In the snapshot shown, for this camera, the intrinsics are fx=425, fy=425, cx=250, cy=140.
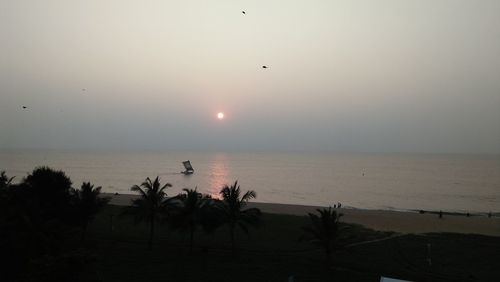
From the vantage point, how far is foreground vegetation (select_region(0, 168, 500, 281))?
20.8 m

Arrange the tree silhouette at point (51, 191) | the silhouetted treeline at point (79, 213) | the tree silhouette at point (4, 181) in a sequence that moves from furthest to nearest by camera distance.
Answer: the tree silhouette at point (4, 181) → the tree silhouette at point (51, 191) → the silhouetted treeline at point (79, 213)

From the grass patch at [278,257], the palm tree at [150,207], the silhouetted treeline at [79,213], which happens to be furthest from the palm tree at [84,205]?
the palm tree at [150,207]

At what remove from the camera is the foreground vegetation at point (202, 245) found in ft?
68.4

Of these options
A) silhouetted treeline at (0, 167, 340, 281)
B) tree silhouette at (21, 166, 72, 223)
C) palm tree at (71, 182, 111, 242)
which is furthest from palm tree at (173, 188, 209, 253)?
tree silhouette at (21, 166, 72, 223)

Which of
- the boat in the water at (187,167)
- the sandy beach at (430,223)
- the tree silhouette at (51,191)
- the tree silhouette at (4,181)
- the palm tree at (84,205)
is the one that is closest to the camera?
the tree silhouette at (51,191)

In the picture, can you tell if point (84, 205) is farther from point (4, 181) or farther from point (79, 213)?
point (4, 181)

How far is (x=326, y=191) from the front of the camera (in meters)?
117

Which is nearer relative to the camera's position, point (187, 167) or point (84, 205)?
point (84, 205)

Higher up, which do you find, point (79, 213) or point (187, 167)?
point (187, 167)

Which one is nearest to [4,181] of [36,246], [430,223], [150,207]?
[150,207]

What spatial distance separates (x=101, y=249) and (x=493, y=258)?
32.2 meters

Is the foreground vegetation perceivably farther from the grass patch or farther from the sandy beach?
the sandy beach

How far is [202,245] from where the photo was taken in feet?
120

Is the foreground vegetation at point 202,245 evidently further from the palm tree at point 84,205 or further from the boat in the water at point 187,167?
the boat in the water at point 187,167
